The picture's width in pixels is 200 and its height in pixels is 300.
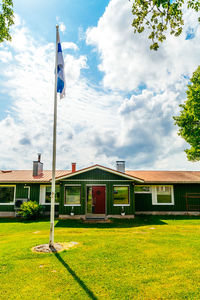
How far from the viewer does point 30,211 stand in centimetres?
1573

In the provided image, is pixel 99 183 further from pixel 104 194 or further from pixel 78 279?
pixel 78 279

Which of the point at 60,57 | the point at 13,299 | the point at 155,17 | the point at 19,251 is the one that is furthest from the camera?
the point at 60,57

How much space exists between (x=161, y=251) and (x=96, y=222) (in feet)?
24.6

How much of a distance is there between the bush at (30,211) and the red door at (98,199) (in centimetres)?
455

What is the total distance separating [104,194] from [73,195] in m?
2.58

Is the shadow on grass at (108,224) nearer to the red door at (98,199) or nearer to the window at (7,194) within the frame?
the red door at (98,199)

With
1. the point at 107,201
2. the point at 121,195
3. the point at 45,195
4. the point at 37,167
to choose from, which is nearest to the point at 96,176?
the point at 107,201

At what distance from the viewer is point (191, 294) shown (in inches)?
179

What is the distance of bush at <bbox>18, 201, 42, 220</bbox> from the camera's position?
15773 millimetres

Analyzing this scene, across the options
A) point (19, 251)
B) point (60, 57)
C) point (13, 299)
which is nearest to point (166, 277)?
point (13, 299)

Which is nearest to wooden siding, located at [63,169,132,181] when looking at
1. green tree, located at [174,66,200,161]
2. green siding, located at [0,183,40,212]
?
green siding, located at [0,183,40,212]

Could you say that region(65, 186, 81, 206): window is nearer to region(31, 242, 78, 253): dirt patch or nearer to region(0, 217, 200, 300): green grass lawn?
region(0, 217, 200, 300): green grass lawn

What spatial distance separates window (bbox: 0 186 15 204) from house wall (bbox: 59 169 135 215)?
5540mm

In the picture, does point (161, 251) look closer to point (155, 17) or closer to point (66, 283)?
point (66, 283)
